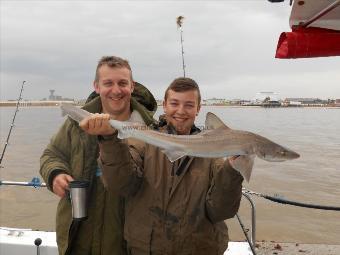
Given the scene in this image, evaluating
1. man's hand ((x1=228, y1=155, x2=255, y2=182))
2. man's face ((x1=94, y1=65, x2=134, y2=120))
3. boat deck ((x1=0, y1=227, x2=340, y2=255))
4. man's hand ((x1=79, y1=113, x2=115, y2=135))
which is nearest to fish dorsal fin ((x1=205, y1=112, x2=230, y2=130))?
man's hand ((x1=228, y1=155, x2=255, y2=182))

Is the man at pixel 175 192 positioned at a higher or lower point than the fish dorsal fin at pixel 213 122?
lower

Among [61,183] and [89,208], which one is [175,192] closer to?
[89,208]

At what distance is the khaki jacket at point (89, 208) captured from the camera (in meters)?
3.32

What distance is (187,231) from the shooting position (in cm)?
297

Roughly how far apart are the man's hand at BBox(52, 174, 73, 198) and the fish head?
162cm

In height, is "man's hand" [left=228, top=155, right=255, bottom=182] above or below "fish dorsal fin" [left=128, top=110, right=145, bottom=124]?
below

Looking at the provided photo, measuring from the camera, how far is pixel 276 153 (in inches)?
96.6

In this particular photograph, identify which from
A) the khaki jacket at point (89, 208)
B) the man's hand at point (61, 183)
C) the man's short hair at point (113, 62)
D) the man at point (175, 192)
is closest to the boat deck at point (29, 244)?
the khaki jacket at point (89, 208)

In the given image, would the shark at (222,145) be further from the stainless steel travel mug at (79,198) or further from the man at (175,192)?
the stainless steel travel mug at (79,198)

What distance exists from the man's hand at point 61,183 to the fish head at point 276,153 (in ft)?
5.30

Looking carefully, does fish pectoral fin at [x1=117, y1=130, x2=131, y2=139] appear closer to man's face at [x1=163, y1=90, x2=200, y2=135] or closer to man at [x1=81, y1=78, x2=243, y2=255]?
man at [x1=81, y1=78, x2=243, y2=255]

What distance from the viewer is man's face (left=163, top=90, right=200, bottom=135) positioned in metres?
3.08

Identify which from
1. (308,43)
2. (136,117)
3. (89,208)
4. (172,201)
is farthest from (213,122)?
(308,43)

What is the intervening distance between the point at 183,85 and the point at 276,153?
1008 millimetres
